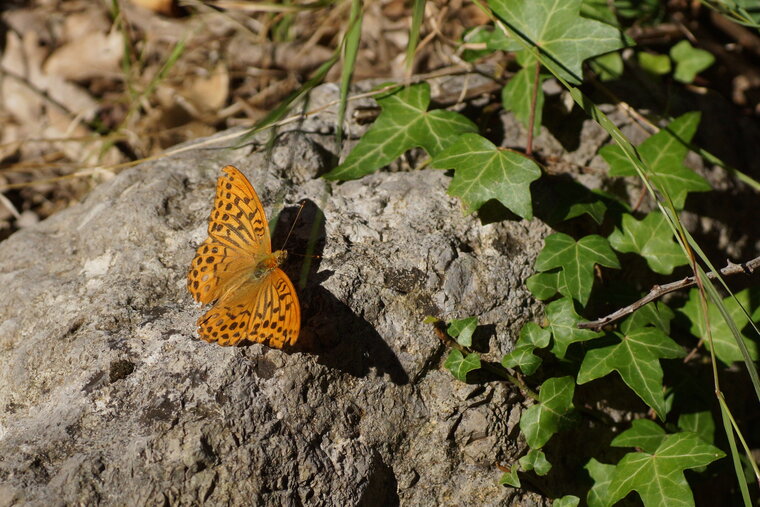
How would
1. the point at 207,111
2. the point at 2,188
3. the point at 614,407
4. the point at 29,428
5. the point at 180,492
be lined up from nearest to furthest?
the point at 180,492 < the point at 29,428 < the point at 614,407 < the point at 2,188 < the point at 207,111

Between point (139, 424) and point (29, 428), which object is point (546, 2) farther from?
Answer: point (29, 428)

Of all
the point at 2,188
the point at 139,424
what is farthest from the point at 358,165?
the point at 2,188

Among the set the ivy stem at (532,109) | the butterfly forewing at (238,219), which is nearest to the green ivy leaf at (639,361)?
the ivy stem at (532,109)

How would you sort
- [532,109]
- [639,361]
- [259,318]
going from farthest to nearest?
[532,109] → [639,361] → [259,318]

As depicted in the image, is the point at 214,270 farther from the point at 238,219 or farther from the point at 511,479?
the point at 511,479

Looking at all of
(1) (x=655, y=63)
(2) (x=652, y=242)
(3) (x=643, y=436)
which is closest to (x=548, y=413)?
(3) (x=643, y=436)

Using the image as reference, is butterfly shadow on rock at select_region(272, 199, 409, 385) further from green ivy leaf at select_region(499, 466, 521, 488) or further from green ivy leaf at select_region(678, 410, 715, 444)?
green ivy leaf at select_region(678, 410, 715, 444)

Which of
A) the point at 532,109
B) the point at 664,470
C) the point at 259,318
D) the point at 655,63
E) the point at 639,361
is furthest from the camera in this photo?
the point at 655,63

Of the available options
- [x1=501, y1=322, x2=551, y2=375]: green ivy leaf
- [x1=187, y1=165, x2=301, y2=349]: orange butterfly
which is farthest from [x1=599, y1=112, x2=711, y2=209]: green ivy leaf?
[x1=187, y1=165, x2=301, y2=349]: orange butterfly

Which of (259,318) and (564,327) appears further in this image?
(564,327)
